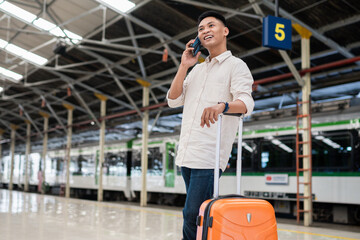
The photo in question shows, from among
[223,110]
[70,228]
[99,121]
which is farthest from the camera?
[99,121]

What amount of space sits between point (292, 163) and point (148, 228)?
4334 millimetres

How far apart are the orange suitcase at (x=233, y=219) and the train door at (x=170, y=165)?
1201cm

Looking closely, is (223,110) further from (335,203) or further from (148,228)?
(335,203)

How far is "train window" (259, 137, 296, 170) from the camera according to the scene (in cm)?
1048

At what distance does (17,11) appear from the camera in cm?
1255

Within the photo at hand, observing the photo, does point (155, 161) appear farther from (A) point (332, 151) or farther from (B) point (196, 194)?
(B) point (196, 194)

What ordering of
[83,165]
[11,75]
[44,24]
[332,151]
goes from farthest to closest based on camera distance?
[83,165] → [11,75] → [44,24] → [332,151]

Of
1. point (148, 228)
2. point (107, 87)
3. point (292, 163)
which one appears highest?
point (107, 87)

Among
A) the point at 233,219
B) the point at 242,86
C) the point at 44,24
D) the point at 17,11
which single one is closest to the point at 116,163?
the point at 44,24

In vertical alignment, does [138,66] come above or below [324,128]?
above

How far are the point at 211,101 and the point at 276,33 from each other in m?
5.06

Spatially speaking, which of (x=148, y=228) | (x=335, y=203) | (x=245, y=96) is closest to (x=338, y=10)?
(x=335, y=203)

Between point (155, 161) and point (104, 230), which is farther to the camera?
point (155, 161)

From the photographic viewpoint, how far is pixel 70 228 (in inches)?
294
